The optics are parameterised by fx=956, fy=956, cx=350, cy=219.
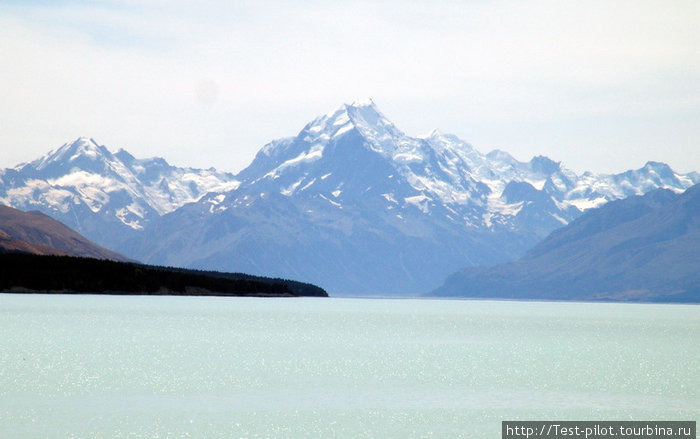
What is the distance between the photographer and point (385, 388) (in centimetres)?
7269

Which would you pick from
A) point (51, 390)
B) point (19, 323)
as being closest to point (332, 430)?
point (51, 390)

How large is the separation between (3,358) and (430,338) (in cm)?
6708

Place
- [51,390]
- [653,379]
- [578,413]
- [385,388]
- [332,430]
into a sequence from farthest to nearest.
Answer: [653,379] < [385,388] < [51,390] < [578,413] < [332,430]

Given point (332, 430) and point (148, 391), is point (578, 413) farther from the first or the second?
point (148, 391)

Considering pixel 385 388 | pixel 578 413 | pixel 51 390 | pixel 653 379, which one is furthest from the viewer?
pixel 653 379

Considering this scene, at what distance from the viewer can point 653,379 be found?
83.2 meters

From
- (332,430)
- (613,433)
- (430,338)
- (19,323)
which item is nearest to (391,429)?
(332,430)

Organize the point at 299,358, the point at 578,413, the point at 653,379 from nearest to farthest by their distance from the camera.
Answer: the point at 578,413, the point at 653,379, the point at 299,358

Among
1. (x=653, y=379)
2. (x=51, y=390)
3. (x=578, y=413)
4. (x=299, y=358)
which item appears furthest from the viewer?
(x=299, y=358)

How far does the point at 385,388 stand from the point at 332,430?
18916 mm

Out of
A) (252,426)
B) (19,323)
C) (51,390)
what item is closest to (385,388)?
(252,426)

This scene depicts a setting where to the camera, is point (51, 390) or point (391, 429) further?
point (51, 390)

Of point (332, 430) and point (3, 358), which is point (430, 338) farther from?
point (332, 430)

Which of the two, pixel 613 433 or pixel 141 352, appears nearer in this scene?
pixel 613 433
